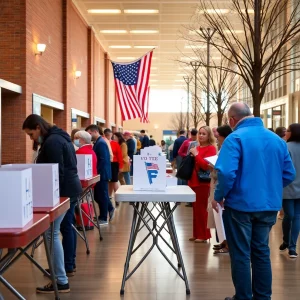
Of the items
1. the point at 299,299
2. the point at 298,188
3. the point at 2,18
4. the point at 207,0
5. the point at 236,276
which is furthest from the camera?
the point at 207,0

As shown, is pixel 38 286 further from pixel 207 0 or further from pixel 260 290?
pixel 207 0

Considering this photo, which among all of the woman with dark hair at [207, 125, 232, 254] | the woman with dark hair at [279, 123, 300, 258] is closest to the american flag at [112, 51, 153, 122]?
the woman with dark hair at [207, 125, 232, 254]

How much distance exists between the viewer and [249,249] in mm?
3982

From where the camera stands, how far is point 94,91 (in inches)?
886

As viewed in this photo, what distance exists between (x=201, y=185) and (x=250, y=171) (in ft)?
10.4

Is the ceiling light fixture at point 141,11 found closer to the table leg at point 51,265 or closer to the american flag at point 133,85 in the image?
the american flag at point 133,85

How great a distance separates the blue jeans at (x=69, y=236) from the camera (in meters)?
5.15

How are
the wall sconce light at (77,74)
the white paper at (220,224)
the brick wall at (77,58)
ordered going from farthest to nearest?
the wall sconce light at (77,74), the brick wall at (77,58), the white paper at (220,224)

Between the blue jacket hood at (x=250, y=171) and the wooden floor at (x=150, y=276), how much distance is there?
1247mm

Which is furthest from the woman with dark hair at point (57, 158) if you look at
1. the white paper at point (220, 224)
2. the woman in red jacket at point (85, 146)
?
the woman in red jacket at point (85, 146)

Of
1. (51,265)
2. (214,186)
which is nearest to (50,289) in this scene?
(51,265)

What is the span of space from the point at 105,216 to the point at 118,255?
2.42m

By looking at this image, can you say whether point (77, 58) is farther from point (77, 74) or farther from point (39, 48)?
point (39, 48)

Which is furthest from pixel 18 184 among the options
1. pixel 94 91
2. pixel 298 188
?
pixel 94 91
